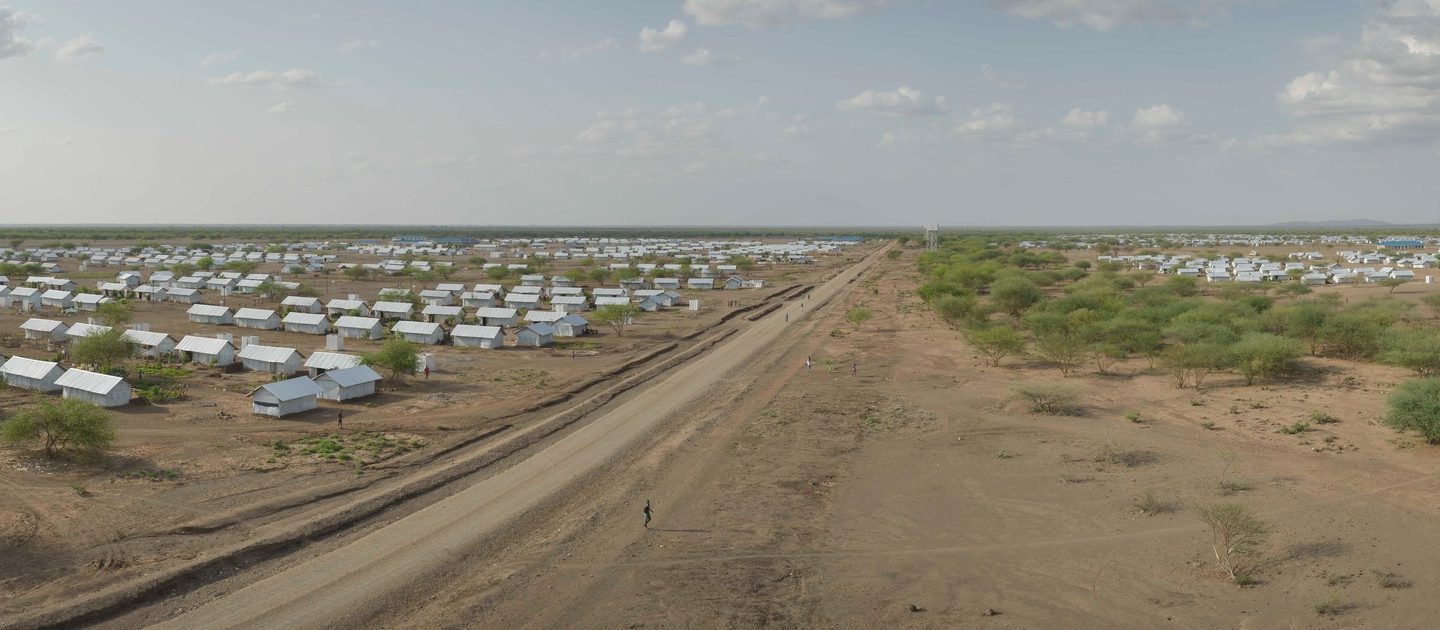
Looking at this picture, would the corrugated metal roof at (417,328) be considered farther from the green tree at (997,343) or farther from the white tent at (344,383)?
the green tree at (997,343)

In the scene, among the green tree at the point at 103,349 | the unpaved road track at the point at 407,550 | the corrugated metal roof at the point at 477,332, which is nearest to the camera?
the unpaved road track at the point at 407,550

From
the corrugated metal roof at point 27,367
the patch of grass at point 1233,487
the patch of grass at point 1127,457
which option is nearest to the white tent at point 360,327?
the corrugated metal roof at point 27,367

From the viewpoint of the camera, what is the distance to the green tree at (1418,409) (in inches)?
1156

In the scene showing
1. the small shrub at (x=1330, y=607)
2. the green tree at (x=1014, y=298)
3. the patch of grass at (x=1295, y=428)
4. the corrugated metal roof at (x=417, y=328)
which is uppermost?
the green tree at (x=1014, y=298)

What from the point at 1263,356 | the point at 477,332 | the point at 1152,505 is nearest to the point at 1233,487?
the point at 1152,505

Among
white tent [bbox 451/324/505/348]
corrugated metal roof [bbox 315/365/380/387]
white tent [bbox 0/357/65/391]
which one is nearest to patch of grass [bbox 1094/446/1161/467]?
corrugated metal roof [bbox 315/365/380/387]

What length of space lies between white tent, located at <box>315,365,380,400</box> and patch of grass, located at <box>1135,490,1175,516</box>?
33.5 m

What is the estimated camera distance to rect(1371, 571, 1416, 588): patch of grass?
19.7 m

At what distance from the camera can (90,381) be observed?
38.7 meters

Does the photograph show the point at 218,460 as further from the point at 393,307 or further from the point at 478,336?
the point at 393,307

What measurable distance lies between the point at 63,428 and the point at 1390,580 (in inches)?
1542

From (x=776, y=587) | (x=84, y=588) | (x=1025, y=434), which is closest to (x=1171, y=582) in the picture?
(x=776, y=587)

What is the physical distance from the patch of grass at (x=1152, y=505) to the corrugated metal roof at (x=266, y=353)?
41.8m

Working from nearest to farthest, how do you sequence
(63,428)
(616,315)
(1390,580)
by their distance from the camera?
(1390,580)
(63,428)
(616,315)
